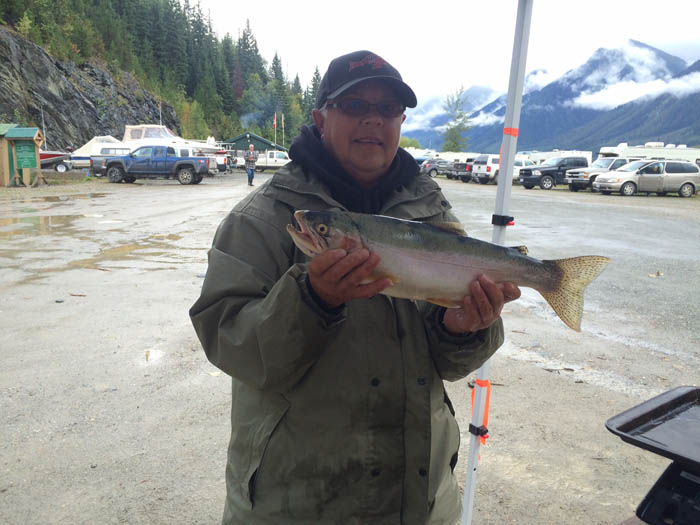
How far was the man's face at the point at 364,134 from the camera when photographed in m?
2.05

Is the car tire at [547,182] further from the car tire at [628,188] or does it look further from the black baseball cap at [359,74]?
the black baseball cap at [359,74]

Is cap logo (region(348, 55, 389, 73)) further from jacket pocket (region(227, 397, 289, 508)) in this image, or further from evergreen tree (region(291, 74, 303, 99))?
evergreen tree (region(291, 74, 303, 99))

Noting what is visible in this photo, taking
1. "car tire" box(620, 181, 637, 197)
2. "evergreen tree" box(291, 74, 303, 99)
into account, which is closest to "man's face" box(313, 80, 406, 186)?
"car tire" box(620, 181, 637, 197)

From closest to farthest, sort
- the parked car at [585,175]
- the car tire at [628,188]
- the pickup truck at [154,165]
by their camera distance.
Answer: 1. the car tire at [628,188]
2. the pickup truck at [154,165]
3. the parked car at [585,175]

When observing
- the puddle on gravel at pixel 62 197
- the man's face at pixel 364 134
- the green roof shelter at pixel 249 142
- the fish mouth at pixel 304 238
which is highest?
the green roof shelter at pixel 249 142

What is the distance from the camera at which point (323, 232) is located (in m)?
1.78

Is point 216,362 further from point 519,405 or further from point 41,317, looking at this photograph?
point 41,317

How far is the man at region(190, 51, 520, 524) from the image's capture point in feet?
5.38

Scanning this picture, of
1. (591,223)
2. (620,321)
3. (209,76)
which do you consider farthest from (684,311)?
(209,76)

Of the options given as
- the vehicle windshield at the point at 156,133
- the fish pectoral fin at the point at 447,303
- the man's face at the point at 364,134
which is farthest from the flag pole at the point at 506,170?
the vehicle windshield at the point at 156,133

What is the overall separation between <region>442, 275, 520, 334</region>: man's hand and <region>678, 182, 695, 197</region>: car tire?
34717mm

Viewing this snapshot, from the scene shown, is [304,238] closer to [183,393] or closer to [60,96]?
[183,393]

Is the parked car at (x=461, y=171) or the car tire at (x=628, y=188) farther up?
the parked car at (x=461, y=171)

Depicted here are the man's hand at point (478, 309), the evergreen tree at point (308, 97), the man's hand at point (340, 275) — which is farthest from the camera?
the evergreen tree at point (308, 97)
